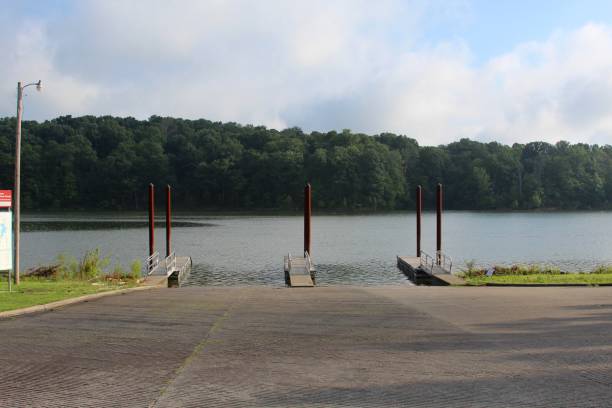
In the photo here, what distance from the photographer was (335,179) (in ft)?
392

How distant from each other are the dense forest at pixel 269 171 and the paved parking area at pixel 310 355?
106 metres

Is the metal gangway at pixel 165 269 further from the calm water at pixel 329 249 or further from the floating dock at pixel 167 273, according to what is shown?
the calm water at pixel 329 249

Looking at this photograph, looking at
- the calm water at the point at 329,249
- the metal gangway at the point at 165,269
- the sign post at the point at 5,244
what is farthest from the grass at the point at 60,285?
the calm water at the point at 329,249

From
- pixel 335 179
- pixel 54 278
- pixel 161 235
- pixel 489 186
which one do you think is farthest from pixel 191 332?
pixel 489 186

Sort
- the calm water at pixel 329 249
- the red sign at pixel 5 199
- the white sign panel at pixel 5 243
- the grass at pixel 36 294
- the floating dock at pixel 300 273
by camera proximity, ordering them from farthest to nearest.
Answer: the calm water at pixel 329 249
the floating dock at pixel 300 273
the red sign at pixel 5 199
the white sign panel at pixel 5 243
the grass at pixel 36 294

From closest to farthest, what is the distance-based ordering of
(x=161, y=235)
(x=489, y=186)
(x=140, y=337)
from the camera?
(x=140, y=337)
(x=161, y=235)
(x=489, y=186)

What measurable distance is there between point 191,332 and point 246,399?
398 centimetres

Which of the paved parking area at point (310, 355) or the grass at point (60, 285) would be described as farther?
the grass at point (60, 285)

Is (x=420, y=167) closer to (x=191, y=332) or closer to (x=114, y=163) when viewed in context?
(x=114, y=163)

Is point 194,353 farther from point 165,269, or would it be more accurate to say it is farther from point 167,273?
point 165,269

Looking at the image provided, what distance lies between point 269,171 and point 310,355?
112521 millimetres

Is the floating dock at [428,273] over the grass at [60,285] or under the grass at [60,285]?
under

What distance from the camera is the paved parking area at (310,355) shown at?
662cm

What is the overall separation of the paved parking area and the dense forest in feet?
349
